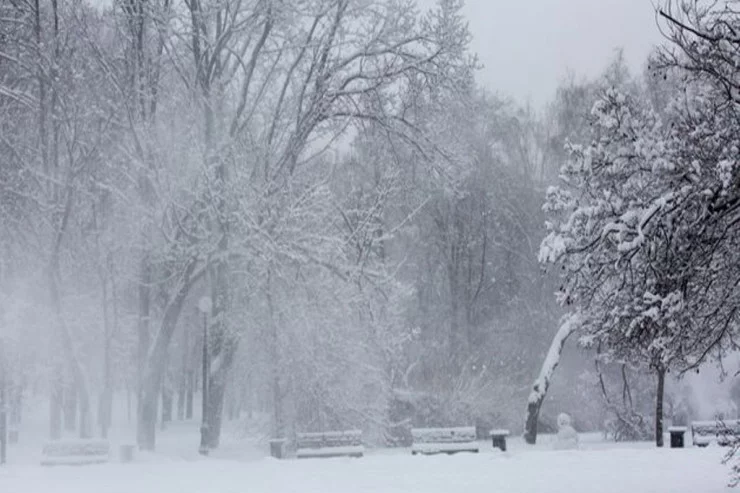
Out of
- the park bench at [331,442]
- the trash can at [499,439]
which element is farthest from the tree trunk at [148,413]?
the trash can at [499,439]

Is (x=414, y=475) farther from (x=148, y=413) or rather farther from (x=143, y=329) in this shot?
(x=143, y=329)

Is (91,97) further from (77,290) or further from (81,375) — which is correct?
(77,290)

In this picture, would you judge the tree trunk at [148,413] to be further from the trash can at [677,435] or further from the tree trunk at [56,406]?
the trash can at [677,435]

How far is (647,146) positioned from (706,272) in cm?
159

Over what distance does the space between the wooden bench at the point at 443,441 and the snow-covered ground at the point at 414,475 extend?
251 centimetres

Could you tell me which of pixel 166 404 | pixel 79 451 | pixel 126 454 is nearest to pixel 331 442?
pixel 126 454

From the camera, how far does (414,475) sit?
16328 millimetres

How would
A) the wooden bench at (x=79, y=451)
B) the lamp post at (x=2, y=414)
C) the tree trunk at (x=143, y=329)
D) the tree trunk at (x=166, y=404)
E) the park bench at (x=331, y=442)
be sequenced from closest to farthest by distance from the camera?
the wooden bench at (x=79, y=451)
the park bench at (x=331, y=442)
the lamp post at (x=2, y=414)
the tree trunk at (x=143, y=329)
the tree trunk at (x=166, y=404)

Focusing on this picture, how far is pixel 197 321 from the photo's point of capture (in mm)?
41969

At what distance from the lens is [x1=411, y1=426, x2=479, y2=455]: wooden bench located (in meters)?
21.3

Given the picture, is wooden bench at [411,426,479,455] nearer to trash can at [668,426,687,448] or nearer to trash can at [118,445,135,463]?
trash can at [668,426,687,448]

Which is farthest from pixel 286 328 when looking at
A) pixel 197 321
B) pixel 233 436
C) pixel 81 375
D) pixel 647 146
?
pixel 197 321

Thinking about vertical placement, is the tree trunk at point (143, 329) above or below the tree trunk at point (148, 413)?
above

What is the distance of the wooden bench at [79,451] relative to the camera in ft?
63.7
